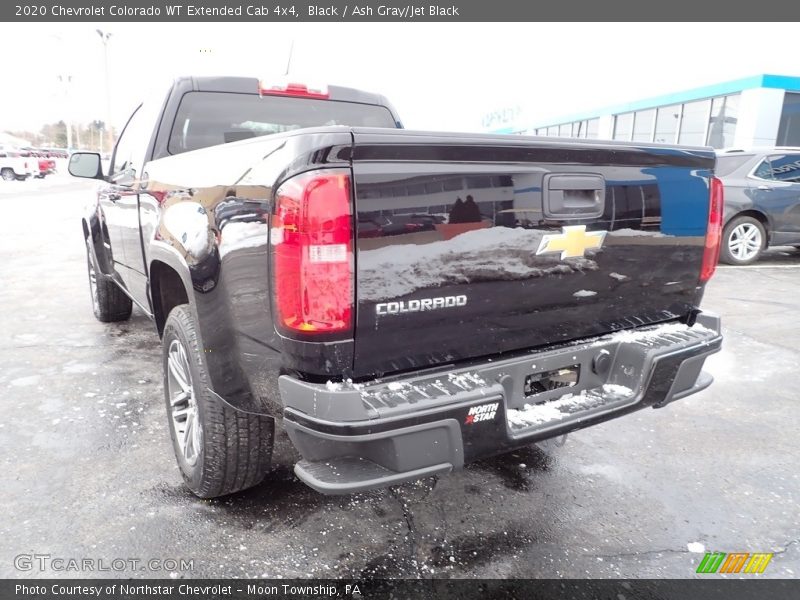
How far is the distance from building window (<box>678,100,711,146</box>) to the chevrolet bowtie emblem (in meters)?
21.6

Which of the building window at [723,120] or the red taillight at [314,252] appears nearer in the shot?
the red taillight at [314,252]

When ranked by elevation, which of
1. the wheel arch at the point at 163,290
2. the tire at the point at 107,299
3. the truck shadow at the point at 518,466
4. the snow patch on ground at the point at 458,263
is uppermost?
the snow patch on ground at the point at 458,263

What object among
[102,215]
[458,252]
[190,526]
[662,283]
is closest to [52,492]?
[190,526]

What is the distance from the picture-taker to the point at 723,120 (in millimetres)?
19906

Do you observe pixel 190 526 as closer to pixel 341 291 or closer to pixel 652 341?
pixel 341 291

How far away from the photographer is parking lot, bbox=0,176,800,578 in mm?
2271

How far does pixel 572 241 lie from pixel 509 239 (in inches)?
12.1

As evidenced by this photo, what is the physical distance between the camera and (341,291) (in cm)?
177

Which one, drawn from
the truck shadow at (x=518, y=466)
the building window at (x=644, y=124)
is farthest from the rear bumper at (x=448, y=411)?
the building window at (x=644, y=124)

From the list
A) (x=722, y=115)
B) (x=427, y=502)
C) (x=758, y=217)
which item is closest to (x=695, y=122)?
(x=722, y=115)

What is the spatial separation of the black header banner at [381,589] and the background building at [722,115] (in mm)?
14254

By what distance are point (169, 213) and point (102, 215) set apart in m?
2.37

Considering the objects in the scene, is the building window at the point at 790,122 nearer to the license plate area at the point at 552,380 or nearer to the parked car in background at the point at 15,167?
the license plate area at the point at 552,380

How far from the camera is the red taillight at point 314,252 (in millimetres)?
1701
